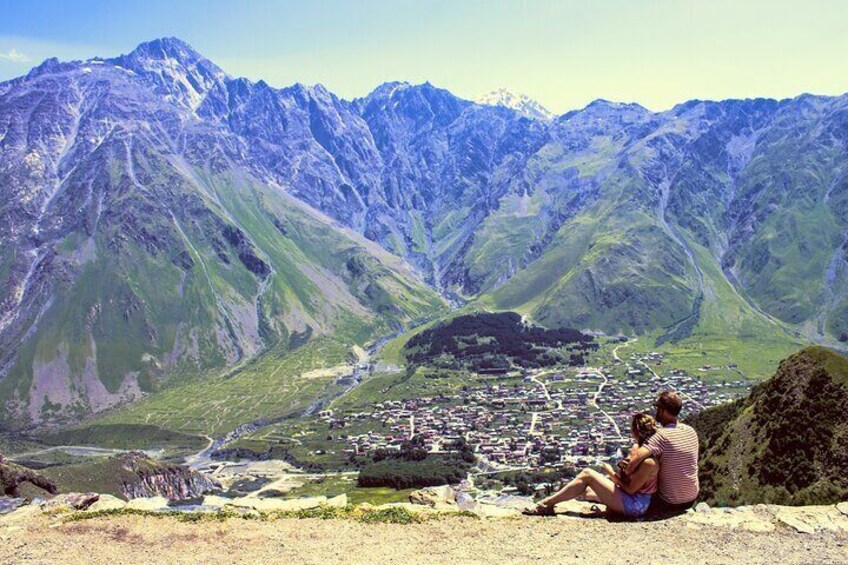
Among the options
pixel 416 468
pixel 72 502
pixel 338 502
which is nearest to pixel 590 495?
pixel 338 502

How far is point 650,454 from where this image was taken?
24.7m

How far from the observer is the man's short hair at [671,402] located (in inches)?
960

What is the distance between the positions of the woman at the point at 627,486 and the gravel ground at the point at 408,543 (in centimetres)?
84

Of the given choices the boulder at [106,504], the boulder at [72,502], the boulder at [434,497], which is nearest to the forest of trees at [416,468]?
the boulder at [106,504]

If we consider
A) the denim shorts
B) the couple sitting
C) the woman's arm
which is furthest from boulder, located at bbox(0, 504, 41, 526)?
the woman's arm

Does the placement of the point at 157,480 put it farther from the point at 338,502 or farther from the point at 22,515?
the point at 338,502

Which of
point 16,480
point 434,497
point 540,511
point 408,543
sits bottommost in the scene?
point 16,480

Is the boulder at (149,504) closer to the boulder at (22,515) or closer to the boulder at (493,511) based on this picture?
the boulder at (22,515)

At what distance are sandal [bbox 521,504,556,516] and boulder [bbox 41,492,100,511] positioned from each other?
23661 mm

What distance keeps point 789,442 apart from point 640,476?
44289 millimetres

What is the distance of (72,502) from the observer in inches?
1485

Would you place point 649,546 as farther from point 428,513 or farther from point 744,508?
point 428,513

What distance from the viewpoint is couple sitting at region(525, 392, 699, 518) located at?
24734 millimetres

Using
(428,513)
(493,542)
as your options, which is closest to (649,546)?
(493,542)
